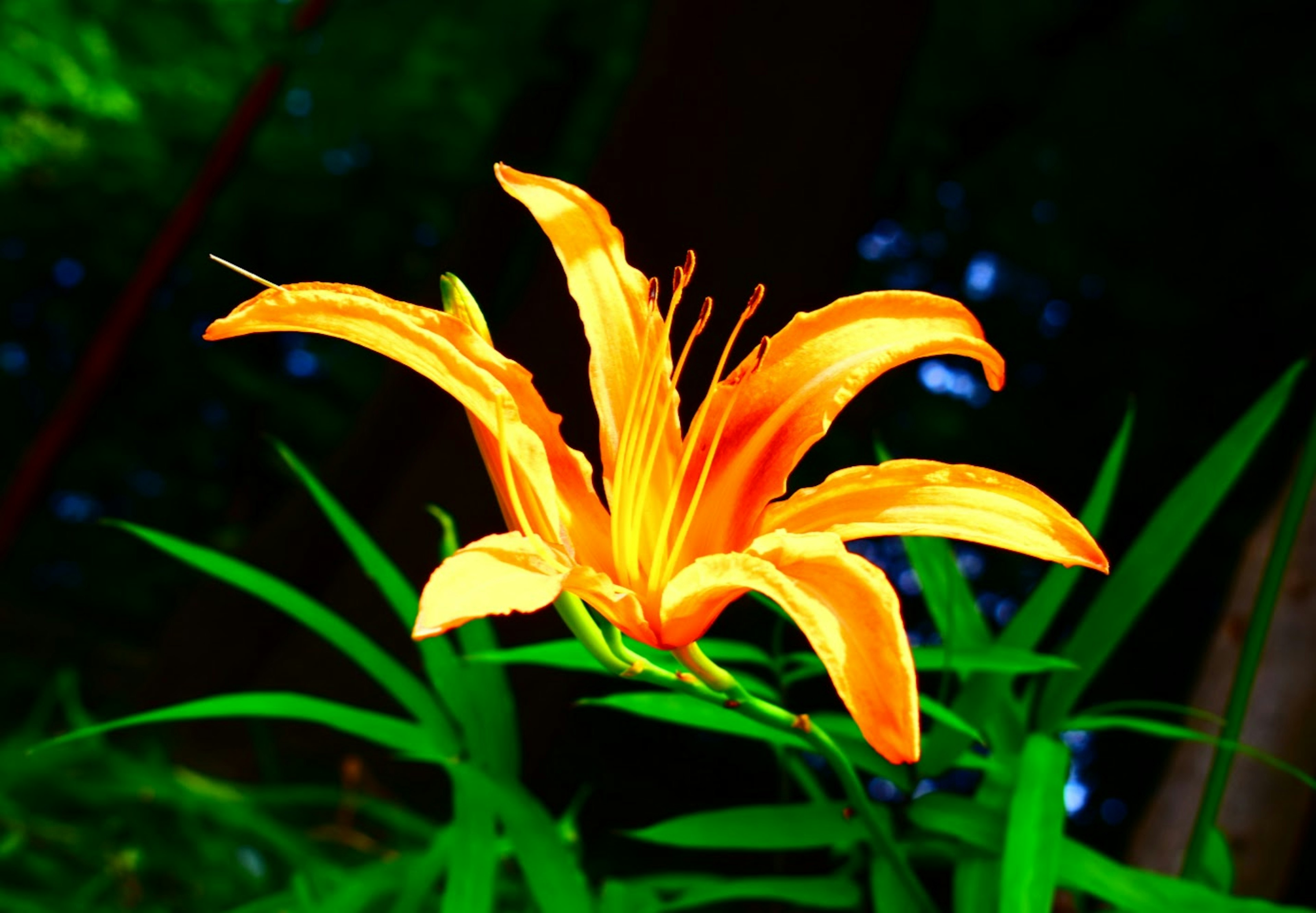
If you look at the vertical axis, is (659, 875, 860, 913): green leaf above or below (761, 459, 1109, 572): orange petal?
below

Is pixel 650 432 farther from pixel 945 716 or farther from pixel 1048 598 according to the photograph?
pixel 1048 598

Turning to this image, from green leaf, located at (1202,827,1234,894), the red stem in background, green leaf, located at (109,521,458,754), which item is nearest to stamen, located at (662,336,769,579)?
green leaf, located at (109,521,458,754)

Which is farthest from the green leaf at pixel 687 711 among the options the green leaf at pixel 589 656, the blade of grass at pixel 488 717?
the blade of grass at pixel 488 717

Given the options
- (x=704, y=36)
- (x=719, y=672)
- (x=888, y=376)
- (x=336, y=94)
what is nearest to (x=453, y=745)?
(x=719, y=672)

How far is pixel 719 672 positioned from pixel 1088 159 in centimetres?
429

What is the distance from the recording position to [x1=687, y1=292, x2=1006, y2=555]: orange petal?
1.75ft

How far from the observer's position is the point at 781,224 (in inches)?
78.2

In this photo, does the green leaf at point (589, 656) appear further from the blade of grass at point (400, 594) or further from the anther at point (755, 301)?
the anther at point (755, 301)

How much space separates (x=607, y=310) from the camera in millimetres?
555

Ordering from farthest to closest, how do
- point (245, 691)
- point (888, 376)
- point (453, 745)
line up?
point (888, 376)
point (245, 691)
point (453, 745)

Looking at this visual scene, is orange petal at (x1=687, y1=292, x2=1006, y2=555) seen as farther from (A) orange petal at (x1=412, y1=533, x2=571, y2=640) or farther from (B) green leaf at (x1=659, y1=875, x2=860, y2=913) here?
(B) green leaf at (x1=659, y1=875, x2=860, y2=913)

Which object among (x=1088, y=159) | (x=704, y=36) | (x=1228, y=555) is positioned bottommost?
(x=1228, y=555)

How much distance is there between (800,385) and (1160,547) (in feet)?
1.35

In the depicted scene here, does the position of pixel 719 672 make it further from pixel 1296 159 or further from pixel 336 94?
pixel 336 94
